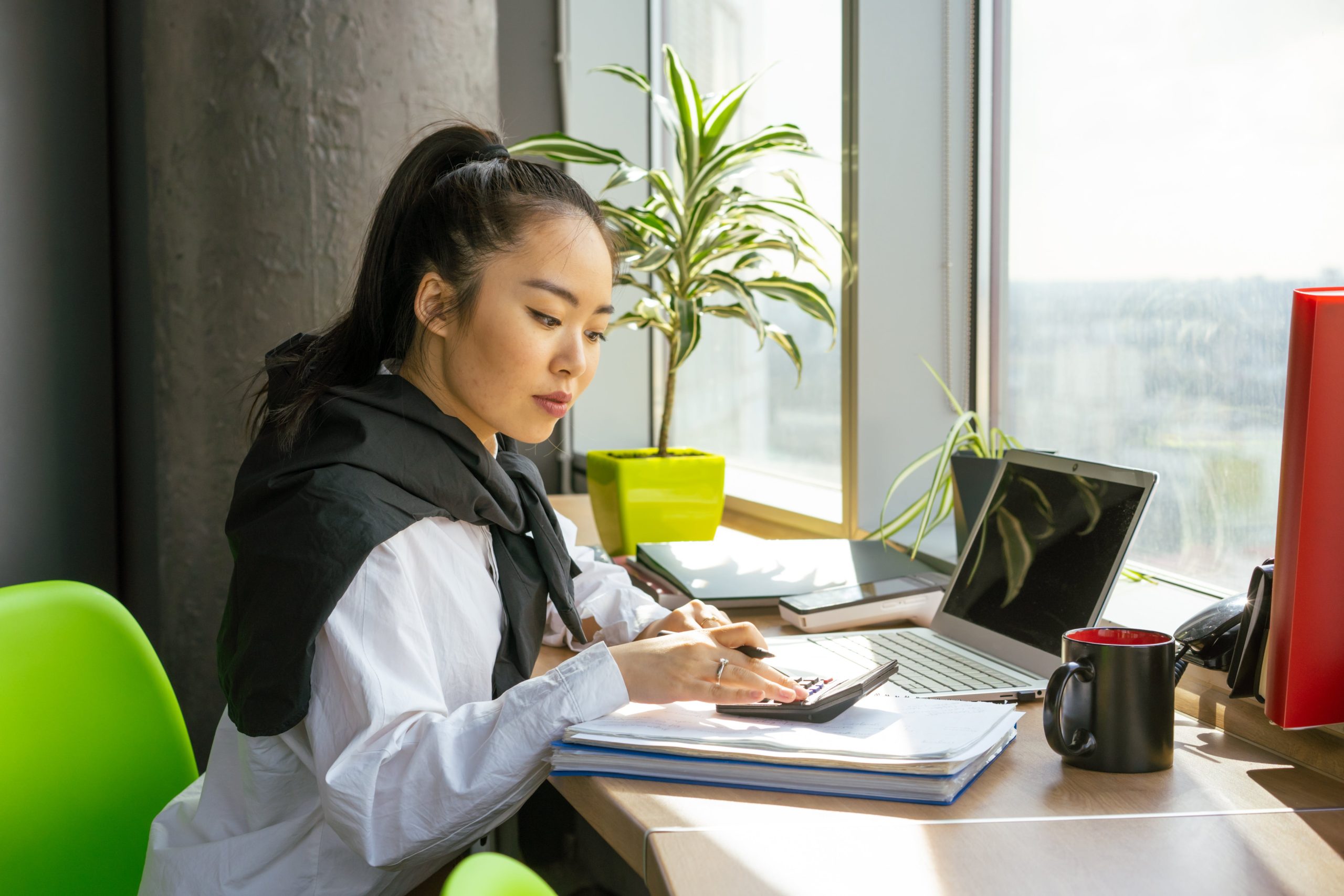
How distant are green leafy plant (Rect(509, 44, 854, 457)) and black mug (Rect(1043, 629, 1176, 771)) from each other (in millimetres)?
1059

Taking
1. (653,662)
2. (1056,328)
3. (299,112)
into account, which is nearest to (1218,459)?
(1056,328)

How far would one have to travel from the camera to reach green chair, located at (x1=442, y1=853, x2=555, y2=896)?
0.59m

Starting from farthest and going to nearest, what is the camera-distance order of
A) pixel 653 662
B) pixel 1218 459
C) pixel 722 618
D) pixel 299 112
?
pixel 299 112
pixel 1218 459
pixel 722 618
pixel 653 662

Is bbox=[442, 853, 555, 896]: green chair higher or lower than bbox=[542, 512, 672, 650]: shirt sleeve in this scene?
higher

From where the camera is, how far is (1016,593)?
1.21 metres

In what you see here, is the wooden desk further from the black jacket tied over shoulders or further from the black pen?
the black jacket tied over shoulders

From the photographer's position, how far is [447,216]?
1.14 metres

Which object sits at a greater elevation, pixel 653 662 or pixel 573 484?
pixel 653 662

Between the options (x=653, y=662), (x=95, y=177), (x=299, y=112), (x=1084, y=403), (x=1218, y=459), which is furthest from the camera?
(x=95, y=177)

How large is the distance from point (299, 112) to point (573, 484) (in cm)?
163

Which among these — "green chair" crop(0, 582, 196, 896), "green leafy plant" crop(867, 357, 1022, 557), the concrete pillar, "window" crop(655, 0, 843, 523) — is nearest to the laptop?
"green leafy plant" crop(867, 357, 1022, 557)

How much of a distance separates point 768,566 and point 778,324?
1.06 meters

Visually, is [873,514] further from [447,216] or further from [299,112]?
[299,112]

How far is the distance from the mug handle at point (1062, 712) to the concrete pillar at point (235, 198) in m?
1.54
